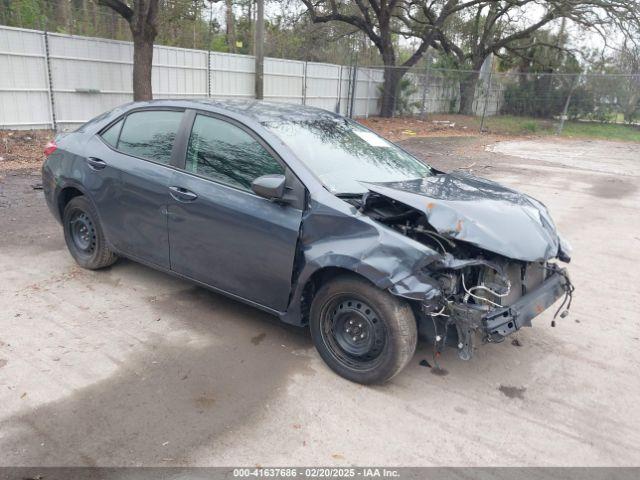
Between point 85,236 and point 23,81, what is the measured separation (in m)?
9.70

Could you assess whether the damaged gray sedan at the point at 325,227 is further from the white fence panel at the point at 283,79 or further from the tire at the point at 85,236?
the white fence panel at the point at 283,79

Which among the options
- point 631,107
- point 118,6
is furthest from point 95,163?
point 631,107

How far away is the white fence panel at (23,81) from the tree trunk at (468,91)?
20.2 m

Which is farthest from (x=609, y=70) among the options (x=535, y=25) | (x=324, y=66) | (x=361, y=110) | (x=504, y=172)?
(x=504, y=172)

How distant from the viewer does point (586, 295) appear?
5105 millimetres

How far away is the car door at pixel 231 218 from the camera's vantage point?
3.63 metres

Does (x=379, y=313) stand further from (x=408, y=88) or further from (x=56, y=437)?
(x=408, y=88)

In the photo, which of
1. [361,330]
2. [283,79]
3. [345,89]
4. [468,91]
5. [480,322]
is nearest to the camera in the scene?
[480,322]

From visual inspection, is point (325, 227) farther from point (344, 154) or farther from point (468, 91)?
point (468, 91)

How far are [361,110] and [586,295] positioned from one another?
2138 cm

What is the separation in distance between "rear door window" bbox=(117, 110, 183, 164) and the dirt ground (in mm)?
1229

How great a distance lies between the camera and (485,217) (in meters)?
3.41

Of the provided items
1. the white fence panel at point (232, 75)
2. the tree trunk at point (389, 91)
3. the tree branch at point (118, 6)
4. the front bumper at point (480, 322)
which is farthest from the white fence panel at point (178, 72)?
the front bumper at point (480, 322)

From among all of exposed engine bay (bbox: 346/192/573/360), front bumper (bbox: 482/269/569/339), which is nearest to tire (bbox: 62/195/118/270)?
exposed engine bay (bbox: 346/192/573/360)
